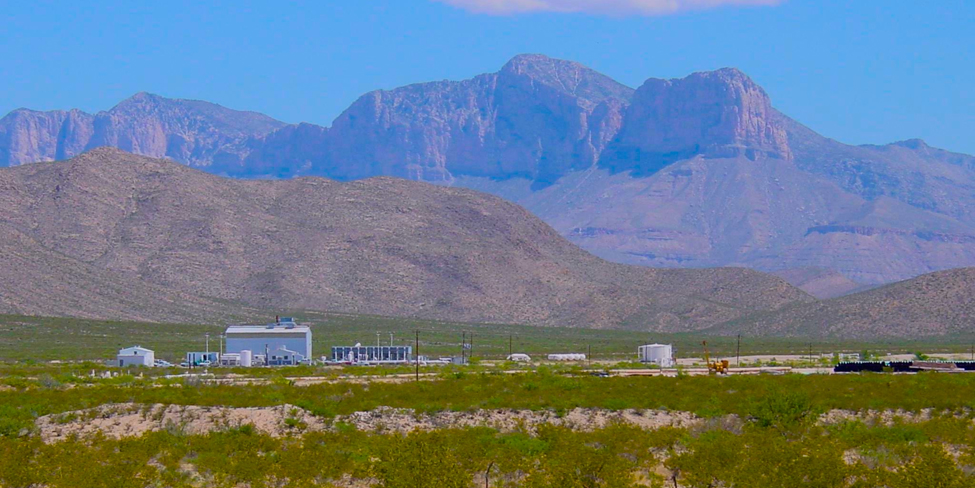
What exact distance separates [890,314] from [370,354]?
91.7 meters

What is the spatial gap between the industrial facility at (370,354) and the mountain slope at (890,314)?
254 ft

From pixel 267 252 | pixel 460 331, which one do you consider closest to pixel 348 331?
pixel 460 331

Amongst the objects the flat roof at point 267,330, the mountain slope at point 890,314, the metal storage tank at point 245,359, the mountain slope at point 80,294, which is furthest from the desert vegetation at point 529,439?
the mountain slope at point 890,314

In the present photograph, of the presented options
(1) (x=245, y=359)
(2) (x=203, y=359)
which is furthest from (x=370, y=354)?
(2) (x=203, y=359)

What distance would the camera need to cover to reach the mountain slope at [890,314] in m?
171

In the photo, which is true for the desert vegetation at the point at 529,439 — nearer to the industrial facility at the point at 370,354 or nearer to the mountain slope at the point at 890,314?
the industrial facility at the point at 370,354

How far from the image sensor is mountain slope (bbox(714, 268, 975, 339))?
17112 centimetres

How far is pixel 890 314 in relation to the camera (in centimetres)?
17662

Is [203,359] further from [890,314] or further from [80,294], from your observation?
[890,314]

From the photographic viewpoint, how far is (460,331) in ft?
526

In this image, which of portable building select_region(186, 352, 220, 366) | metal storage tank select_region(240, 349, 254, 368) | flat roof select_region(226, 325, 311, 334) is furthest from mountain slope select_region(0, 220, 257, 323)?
metal storage tank select_region(240, 349, 254, 368)

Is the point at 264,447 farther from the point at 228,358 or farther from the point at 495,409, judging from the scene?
the point at 228,358

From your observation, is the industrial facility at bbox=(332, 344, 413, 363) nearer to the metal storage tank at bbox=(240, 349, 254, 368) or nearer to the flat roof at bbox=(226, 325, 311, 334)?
the flat roof at bbox=(226, 325, 311, 334)

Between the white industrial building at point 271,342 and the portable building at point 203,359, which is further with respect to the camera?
the white industrial building at point 271,342
